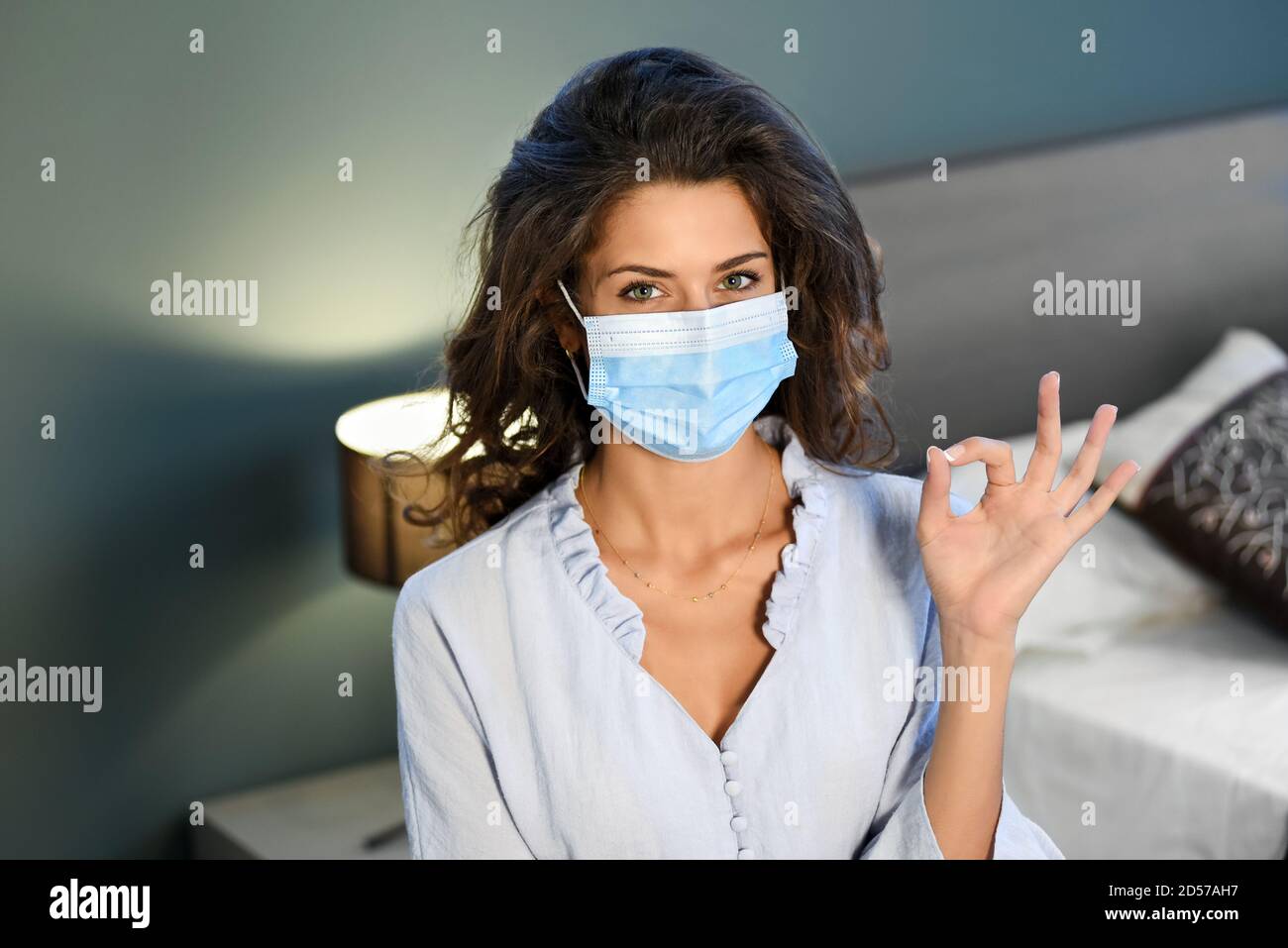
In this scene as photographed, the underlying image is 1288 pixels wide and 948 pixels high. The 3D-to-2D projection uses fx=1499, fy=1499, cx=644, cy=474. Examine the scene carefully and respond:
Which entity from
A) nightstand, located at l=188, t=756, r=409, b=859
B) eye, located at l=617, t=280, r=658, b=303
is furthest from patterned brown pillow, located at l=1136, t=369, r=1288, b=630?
eye, located at l=617, t=280, r=658, b=303

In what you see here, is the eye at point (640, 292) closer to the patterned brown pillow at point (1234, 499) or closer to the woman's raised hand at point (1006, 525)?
the woman's raised hand at point (1006, 525)

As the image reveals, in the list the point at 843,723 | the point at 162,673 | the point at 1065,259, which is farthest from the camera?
the point at 1065,259

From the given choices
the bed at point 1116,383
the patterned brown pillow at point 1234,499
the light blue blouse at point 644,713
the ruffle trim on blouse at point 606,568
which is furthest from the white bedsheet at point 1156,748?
the ruffle trim on blouse at point 606,568

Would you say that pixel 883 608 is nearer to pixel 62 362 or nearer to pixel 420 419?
pixel 420 419

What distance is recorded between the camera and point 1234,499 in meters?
2.48

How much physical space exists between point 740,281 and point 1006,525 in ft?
1.08

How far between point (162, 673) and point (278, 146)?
0.84 meters

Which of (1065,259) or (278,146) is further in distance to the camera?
(1065,259)

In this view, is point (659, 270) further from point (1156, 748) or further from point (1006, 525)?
point (1156, 748)

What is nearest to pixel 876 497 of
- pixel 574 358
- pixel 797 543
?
pixel 797 543

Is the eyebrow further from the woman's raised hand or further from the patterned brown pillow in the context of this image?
the patterned brown pillow

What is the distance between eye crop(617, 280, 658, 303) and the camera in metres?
1.36

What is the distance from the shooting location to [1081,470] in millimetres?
1216
